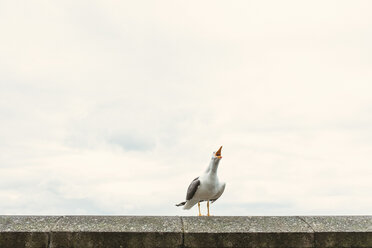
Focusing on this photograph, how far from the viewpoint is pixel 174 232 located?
612cm

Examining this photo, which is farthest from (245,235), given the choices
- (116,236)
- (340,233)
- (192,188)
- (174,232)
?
(192,188)

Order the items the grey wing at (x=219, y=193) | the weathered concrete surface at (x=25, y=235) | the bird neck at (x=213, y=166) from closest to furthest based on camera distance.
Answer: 1. the weathered concrete surface at (x=25, y=235)
2. the bird neck at (x=213, y=166)
3. the grey wing at (x=219, y=193)

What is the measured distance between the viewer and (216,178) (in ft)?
28.6

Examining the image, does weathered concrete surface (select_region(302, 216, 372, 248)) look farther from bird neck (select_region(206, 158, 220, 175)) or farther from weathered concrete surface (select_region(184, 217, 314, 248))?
bird neck (select_region(206, 158, 220, 175))

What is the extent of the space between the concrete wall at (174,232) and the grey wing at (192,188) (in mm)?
2218

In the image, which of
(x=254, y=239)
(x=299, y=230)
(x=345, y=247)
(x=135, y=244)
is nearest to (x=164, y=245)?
(x=135, y=244)

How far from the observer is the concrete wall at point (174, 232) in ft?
20.0

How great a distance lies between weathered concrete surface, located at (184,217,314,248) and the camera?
6.12 meters

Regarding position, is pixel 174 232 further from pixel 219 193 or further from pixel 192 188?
pixel 219 193

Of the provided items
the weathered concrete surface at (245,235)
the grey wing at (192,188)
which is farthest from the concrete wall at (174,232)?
the grey wing at (192,188)

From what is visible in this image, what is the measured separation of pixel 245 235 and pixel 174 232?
978mm

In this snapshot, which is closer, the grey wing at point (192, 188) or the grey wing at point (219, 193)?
the grey wing at point (192, 188)

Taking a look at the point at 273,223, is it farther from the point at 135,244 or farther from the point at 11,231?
the point at 11,231

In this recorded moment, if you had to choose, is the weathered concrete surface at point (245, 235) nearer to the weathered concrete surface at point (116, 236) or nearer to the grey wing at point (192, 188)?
the weathered concrete surface at point (116, 236)
